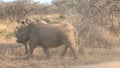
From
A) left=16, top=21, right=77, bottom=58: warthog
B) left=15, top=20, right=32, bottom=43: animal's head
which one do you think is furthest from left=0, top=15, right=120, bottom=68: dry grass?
left=15, top=20, right=32, bottom=43: animal's head

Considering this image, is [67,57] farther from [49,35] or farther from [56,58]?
[49,35]

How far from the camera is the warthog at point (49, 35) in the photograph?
1230 centimetres

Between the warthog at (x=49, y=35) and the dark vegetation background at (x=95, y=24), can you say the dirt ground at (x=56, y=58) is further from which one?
the warthog at (x=49, y=35)

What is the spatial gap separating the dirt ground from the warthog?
392mm

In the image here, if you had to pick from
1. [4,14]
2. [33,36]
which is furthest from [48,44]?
[4,14]

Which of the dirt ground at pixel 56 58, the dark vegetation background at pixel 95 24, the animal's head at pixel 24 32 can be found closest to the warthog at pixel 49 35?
the animal's head at pixel 24 32

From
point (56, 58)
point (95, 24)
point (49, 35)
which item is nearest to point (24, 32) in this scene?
point (49, 35)

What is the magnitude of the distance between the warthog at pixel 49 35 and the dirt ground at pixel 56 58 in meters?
0.39

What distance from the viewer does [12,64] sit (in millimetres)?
11383

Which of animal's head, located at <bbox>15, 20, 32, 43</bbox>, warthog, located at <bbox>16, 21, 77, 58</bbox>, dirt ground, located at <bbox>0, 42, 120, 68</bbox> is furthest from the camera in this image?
animal's head, located at <bbox>15, 20, 32, 43</bbox>

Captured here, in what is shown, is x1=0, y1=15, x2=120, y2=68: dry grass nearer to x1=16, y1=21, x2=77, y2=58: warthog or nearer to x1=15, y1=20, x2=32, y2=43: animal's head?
x1=16, y1=21, x2=77, y2=58: warthog

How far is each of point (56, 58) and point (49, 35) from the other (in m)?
0.75

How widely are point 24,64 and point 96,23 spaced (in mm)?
3443

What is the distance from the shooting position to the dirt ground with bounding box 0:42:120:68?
36.4ft
